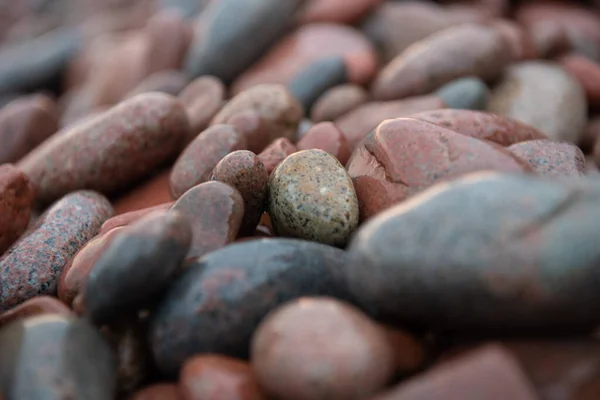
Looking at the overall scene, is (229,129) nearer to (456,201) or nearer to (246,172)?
(246,172)

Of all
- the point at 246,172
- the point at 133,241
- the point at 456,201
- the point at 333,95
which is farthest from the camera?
the point at 333,95

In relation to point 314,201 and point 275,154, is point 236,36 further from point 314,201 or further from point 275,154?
point 314,201

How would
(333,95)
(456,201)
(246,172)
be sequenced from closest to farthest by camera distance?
(456,201)
(246,172)
(333,95)

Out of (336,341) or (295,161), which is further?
(295,161)

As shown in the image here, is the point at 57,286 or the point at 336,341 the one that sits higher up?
the point at 336,341

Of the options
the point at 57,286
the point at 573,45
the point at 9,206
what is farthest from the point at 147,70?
the point at 573,45

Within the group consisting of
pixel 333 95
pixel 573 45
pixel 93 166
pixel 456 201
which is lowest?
pixel 573 45
